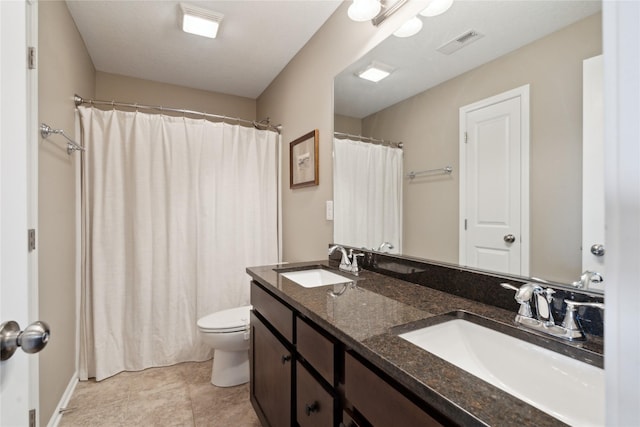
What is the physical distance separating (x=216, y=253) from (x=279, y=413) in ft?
4.95

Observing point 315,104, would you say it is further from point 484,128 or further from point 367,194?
point 484,128

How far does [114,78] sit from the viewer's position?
2711 mm

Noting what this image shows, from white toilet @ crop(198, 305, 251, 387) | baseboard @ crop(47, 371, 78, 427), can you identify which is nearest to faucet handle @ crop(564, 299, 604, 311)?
white toilet @ crop(198, 305, 251, 387)

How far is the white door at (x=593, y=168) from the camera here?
0.77 meters

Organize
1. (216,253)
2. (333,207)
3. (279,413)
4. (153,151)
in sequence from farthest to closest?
(216,253) → (153,151) → (333,207) → (279,413)

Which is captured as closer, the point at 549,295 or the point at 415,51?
the point at 549,295

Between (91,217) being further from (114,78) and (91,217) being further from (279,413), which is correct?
(279,413)

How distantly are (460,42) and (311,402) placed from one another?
145 centimetres

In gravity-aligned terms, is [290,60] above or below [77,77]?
above

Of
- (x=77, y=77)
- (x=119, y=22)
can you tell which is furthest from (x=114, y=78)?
(x=119, y=22)

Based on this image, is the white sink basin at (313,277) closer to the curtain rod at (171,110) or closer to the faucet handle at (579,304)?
the faucet handle at (579,304)

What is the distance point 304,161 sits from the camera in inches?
90.2

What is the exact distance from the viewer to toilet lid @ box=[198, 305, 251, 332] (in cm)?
194

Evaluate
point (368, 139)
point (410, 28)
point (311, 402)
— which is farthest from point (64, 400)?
point (410, 28)
